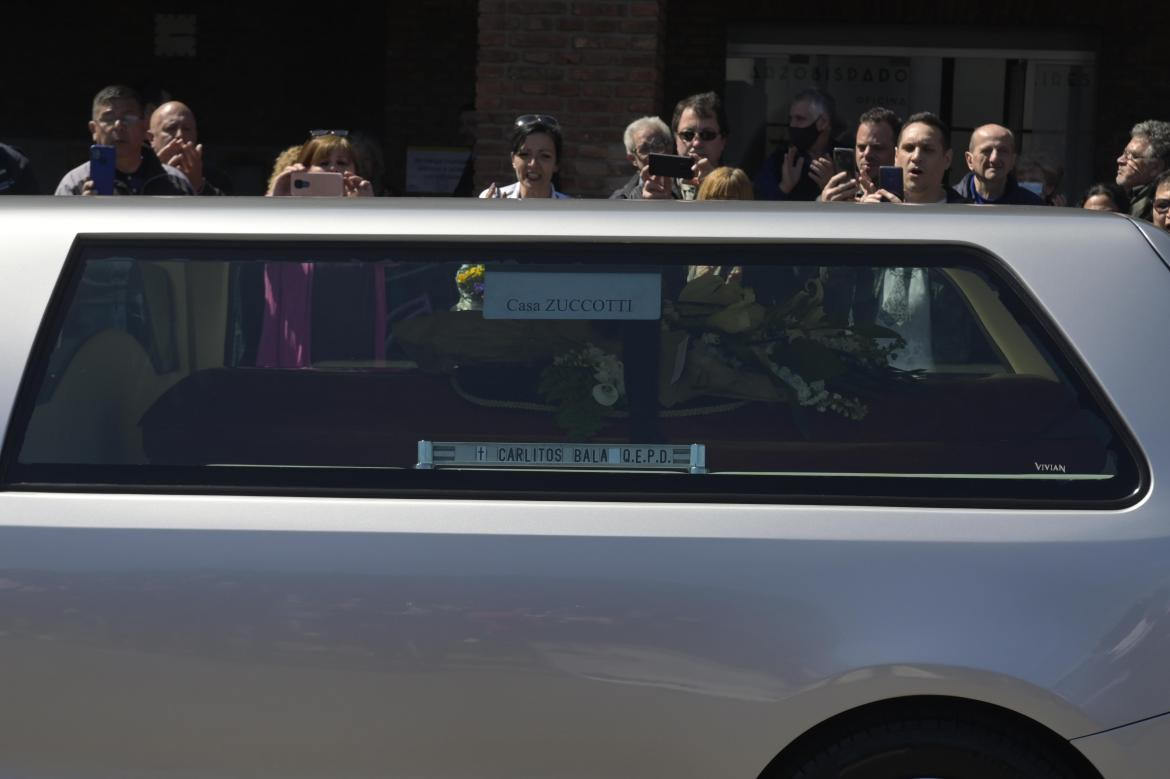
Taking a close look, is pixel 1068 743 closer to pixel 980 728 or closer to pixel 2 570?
pixel 980 728

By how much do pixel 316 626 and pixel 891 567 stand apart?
1026 mm

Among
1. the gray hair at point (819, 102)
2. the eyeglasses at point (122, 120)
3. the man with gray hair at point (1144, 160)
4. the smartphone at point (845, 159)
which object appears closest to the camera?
the smartphone at point (845, 159)

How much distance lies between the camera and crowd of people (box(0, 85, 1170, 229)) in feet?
17.8

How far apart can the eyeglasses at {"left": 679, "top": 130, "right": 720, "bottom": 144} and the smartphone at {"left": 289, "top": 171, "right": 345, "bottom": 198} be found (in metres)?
1.95

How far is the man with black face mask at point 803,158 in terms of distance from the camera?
639 centimetres

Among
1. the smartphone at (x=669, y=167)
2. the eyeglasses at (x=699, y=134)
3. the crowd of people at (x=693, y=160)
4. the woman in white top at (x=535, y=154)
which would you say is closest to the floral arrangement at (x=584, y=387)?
the crowd of people at (x=693, y=160)

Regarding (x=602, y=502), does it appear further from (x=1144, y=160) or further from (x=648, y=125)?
(x=1144, y=160)

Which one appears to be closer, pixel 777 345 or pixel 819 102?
pixel 777 345

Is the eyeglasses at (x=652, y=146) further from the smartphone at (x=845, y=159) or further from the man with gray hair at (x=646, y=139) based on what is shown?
the smartphone at (x=845, y=159)

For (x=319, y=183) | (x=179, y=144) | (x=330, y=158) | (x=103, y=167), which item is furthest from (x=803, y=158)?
(x=103, y=167)

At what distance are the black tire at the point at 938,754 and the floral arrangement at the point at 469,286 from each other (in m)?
1.05

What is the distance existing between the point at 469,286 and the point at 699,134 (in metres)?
3.51

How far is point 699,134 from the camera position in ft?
20.3

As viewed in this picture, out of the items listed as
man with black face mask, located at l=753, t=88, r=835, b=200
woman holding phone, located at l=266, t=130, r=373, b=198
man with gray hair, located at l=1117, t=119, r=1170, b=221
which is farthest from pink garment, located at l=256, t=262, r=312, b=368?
man with gray hair, located at l=1117, t=119, r=1170, b=221
